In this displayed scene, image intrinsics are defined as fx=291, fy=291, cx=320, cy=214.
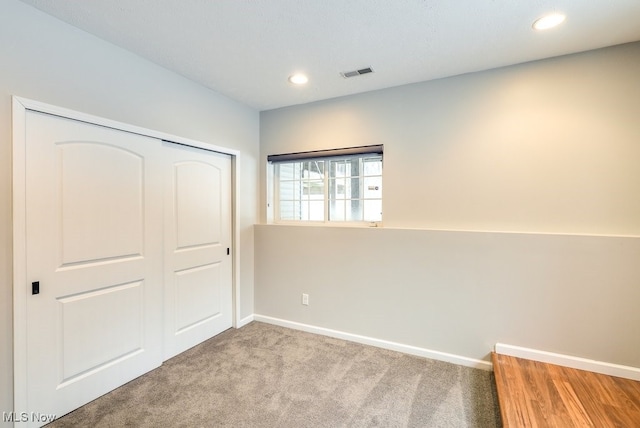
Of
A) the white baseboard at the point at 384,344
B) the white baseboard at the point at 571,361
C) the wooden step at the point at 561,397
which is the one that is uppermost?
the white baseboard at the point at 571,361

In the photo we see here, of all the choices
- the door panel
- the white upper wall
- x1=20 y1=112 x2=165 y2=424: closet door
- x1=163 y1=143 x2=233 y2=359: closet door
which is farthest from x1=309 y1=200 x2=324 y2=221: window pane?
the door panel

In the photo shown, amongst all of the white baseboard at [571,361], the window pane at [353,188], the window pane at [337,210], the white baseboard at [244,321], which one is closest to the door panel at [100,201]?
the white baseboard at [244,321]

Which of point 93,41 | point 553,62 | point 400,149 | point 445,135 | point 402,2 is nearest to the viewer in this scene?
point 402,2

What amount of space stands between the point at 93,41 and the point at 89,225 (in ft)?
4.25

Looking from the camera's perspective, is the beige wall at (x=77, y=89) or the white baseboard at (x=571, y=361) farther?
the white baseboard at (x=571, y=361)

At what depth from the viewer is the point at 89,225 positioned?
206 centimetres

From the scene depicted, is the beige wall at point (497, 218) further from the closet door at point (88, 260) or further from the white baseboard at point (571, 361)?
the closet door at point (88, 260)

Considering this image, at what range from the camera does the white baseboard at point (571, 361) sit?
2.10 metres

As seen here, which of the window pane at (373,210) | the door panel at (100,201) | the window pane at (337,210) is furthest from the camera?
the window pane at (337,210)

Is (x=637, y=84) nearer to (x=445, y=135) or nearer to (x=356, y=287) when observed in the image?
(x=445, y=135)

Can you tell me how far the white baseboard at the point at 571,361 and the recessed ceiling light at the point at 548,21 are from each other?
237 centimetres

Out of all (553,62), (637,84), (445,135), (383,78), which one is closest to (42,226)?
(383,78)

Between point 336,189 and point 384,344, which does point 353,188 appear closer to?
point 336,189

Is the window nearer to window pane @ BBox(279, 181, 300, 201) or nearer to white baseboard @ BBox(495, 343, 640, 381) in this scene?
window pane @ BBox(279, 181, 300, 201)
